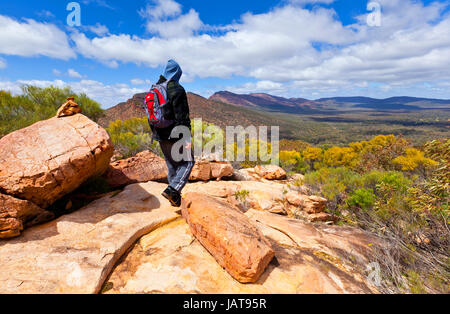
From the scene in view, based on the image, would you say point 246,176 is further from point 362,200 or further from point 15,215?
point 15,215

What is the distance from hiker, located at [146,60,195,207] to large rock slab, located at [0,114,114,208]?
3.54 feet

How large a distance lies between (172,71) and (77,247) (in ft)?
10.4

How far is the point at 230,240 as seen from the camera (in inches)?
105

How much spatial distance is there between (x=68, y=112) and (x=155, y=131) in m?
2.03

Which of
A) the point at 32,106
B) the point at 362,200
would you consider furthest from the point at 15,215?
the point at 32,106

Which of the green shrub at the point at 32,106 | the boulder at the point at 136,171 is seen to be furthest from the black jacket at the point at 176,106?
the green shrub at the point at 32,106

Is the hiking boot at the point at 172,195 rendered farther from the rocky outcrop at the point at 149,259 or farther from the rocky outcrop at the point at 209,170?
the rocky outcrop at the point at 209,170

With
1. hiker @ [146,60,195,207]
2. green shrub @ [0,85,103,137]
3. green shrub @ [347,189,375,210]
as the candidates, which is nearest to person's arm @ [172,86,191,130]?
hiker @ [146,60,195,207]

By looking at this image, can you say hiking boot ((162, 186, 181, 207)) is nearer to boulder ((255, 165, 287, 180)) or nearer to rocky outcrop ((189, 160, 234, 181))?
rocky outcrop ((189, 160, 234, 181))

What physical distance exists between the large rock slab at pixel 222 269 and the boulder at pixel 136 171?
2.53 metres

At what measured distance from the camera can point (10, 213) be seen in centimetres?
284

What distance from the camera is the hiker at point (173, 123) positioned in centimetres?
356

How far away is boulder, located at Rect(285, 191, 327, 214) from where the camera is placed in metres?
5.62
